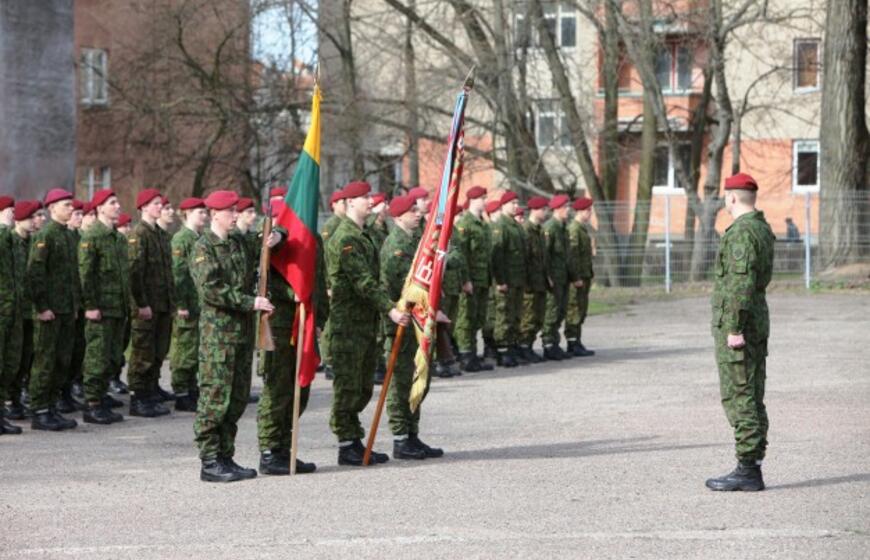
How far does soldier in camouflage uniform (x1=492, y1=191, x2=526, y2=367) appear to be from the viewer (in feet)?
61.3

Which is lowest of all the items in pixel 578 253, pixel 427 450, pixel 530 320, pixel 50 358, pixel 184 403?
pixel 184 403

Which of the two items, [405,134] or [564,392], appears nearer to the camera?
[564,392]

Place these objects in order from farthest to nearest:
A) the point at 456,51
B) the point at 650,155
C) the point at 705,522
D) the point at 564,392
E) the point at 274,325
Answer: the point at 650,155, the point at 456,51, the point at 564,392, the point at 274,325, the point at 705,522

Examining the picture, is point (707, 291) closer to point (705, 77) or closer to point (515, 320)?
point (705, 77)

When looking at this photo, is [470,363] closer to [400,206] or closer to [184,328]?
[184,328]

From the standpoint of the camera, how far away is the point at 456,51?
32500mm

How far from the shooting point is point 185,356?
48.6 feet

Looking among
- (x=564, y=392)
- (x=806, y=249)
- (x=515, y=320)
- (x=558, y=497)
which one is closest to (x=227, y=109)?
(x=806, y=249)

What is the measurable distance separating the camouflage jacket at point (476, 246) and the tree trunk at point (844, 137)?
44.5ft

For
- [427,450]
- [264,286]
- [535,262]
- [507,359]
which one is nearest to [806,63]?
[535,262]

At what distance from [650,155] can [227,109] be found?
29.6 ft

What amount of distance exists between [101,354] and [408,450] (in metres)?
3.79

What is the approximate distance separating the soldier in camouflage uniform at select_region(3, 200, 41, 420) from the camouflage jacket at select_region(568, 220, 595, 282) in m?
7.66

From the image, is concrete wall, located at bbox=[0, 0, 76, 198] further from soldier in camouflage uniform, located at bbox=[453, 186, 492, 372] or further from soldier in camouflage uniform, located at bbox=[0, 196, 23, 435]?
soldier in camouflage uniform, located at bbox=[0, 196, 23, 435]
